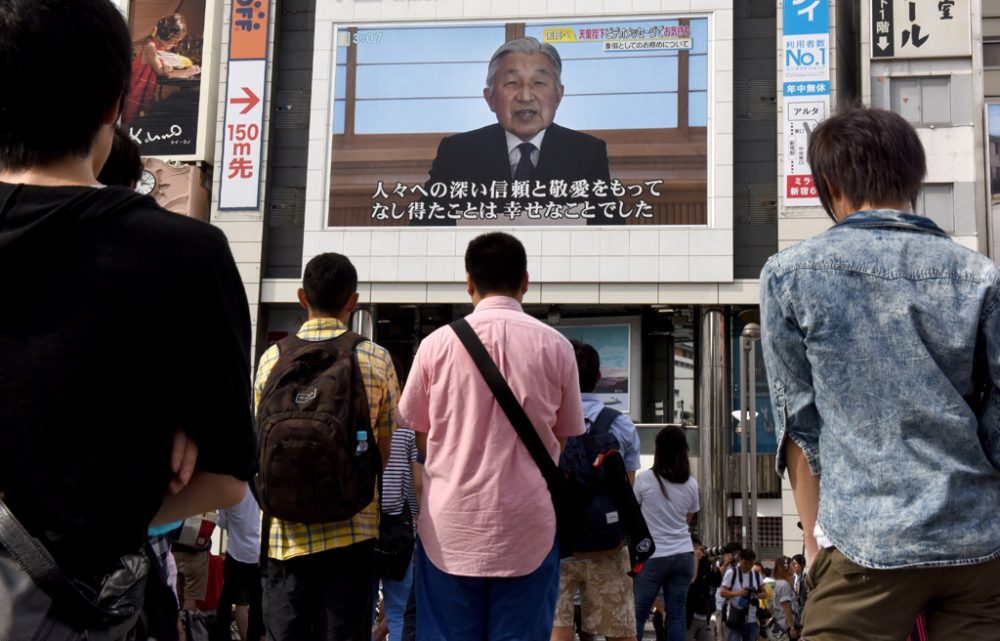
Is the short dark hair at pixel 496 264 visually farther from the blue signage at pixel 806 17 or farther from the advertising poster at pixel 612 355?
the blue signage at pixel 806 17

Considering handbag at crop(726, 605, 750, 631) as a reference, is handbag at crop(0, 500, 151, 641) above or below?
above

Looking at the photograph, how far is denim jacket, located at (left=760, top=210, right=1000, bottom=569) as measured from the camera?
228cm

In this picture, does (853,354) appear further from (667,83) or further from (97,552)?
(667,83)

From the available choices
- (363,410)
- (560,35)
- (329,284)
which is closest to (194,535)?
(329,284)

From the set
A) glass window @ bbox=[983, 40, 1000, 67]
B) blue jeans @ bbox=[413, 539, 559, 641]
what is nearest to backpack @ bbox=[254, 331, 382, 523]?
blue jeans @ bbox=[413, 539, 559, 641]

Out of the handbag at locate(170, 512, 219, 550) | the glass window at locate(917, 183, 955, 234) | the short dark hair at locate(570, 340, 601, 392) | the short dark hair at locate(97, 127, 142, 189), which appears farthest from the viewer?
the glass window at locate(917, 183, 955, 234)

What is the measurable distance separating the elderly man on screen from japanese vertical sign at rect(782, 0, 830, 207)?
4685 mm

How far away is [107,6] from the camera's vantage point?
187 centimetres

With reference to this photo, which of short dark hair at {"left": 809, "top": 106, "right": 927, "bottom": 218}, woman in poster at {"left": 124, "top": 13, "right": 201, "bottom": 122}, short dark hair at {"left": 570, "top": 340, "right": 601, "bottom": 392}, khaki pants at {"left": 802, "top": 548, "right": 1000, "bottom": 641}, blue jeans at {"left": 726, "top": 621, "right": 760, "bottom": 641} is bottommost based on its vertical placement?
blue jeans at {"left": 726, "top": 621, "right": 760, "bottom": 641}

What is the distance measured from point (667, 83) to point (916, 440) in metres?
28.1

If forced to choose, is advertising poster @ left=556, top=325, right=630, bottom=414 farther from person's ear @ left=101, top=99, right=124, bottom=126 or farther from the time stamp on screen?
person's ear @ left=101, top=99, right=124, bottom=126

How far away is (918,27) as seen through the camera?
1153 inches

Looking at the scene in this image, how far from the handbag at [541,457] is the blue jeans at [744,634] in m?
11.4

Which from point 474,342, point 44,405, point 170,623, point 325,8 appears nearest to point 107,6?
point 44,405
